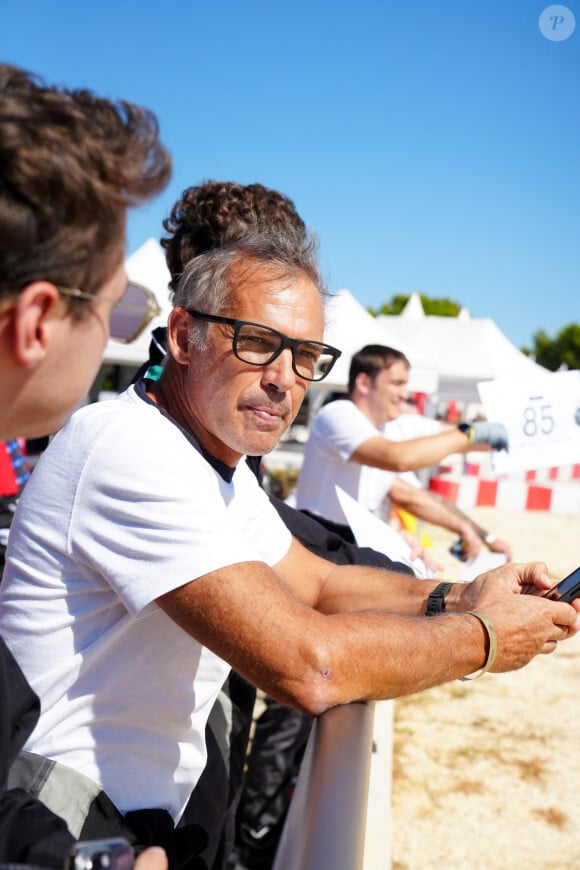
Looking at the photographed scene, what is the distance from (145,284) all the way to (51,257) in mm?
8207

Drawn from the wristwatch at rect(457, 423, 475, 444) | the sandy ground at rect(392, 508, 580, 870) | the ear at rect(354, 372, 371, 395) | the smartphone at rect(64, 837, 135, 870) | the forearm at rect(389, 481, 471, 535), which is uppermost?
the ear at rect(354, 372, 371, 395)

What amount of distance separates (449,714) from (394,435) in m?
1.67

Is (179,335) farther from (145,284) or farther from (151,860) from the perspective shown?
(145,284)

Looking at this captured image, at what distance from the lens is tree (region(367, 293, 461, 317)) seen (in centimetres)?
6844

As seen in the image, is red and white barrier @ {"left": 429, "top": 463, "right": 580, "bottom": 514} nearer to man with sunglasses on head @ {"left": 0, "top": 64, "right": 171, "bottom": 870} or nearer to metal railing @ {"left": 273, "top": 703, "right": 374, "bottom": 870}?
metal railing @ {"left": 273, "top": 703, "right": 374, "bottom": 870}

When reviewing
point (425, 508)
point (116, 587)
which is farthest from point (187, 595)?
point (425, 508)

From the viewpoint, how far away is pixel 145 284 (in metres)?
8.90

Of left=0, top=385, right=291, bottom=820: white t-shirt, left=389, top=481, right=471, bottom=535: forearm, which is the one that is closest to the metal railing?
left=0, top=385, right=291, bottom=820: white t-shirt

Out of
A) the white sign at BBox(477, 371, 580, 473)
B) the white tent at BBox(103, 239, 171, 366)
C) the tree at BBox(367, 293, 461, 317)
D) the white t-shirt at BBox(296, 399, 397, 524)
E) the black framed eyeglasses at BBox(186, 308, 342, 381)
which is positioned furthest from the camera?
the tree at BBox(367, 293, 461, 317)

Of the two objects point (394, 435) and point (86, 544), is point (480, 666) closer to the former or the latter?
point (86, 544)

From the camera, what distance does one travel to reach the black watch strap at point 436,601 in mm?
1905

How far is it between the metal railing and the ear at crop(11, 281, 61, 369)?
63cm

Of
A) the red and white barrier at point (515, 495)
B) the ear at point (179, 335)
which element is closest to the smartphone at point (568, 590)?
the ear at point (179, 335)

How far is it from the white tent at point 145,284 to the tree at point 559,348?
50.6 meters
